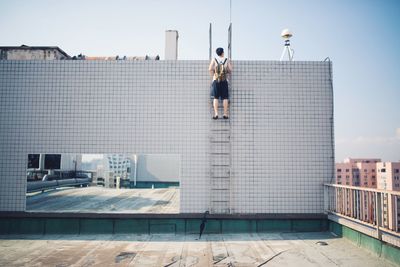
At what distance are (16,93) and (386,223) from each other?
10.5 metres

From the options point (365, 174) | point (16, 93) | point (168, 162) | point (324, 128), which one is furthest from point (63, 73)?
point (365, 174)

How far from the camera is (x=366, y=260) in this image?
202 inches

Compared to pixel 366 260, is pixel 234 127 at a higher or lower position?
higher

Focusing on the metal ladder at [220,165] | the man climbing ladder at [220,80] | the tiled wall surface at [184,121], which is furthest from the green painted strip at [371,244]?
the man climbing ladder at [220,80]

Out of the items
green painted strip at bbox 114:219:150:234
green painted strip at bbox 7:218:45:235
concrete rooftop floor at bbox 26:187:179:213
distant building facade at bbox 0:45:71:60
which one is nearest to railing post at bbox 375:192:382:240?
concrete rooftop floor at bbox 26:187:179:213

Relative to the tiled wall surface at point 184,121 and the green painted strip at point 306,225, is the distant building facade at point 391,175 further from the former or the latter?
the tiled wall surface at point 184,121

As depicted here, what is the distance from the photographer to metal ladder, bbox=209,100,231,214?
7.41 m

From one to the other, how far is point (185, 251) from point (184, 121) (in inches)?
144

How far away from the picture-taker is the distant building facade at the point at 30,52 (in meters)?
9.74

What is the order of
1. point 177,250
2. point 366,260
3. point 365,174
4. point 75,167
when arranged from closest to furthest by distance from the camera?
point 366,260
point 177,250
point 75,167
point 365,174

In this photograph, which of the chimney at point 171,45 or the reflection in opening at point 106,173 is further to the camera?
the reflection in opening at point 106,173

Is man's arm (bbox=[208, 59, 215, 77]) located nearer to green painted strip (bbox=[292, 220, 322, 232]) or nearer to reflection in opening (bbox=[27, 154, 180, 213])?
green painted strip (bbox=[292, 220, 322, 232])

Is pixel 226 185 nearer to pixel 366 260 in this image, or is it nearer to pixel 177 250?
pixel 177 250

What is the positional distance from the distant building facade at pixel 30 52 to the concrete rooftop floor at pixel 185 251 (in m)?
6.61
